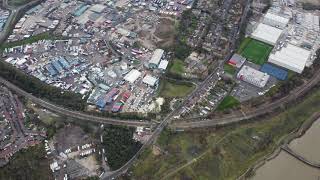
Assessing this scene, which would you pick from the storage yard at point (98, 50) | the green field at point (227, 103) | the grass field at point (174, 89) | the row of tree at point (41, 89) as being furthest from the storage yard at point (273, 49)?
the row of tree at point (41, 89)

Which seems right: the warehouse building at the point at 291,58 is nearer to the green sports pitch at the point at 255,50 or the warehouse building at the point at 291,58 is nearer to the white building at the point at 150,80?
the green sports pitch at the point at 255,50

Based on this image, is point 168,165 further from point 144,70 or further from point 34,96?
point 34,96

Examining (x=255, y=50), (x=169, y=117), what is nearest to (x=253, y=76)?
(x=255, y=50)

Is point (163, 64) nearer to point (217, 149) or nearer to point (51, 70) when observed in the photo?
point (217, 149)

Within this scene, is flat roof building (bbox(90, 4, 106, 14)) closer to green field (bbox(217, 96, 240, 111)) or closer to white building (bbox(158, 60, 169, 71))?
white building (bbox(158, 60, 169, 71))

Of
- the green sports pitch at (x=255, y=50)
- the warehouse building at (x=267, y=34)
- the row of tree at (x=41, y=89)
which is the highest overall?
the warehouse building at (x=267, y=34)

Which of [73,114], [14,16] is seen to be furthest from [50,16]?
[73,114]
